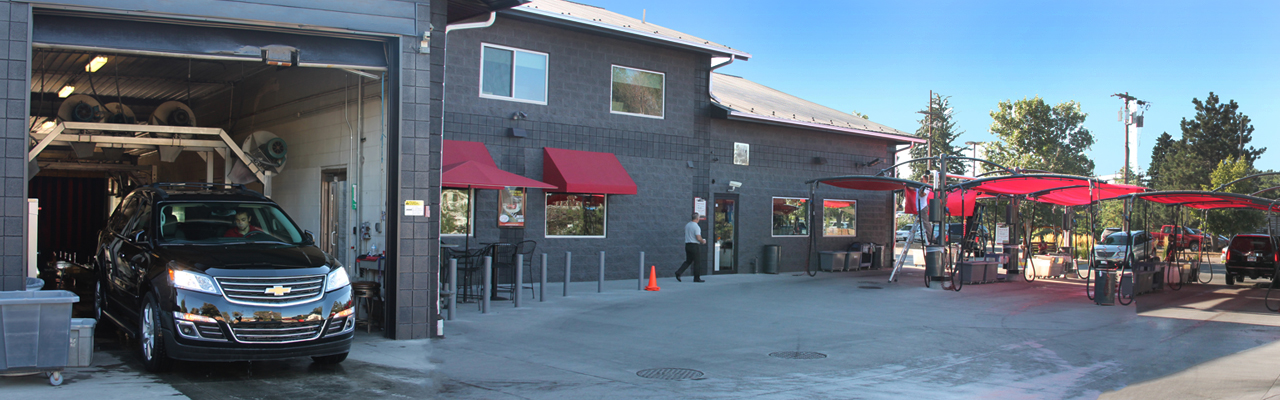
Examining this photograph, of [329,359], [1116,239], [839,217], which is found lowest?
[329,359]

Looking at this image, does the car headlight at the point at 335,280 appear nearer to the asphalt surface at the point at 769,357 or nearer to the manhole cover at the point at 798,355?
the asphalt surface at the point at 769,357

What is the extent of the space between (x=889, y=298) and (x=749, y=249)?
19.4 ft

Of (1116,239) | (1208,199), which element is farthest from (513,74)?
(1116,239)

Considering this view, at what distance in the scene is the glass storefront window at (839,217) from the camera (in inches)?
908

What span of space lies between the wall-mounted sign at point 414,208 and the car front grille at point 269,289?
2.25 m

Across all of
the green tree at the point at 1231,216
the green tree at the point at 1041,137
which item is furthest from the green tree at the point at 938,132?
the green tree at the point at 1231,216

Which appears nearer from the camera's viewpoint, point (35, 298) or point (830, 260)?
point (35, 298)

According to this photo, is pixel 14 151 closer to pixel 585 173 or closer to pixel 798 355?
pixel 798 355

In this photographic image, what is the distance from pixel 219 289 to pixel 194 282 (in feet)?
0.71

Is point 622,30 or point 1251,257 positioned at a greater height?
point 622,30

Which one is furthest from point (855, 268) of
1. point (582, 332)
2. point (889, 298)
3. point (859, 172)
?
point (582, 332)

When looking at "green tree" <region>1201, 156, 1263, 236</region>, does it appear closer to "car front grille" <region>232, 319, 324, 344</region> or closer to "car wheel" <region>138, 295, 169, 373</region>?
"car front grille" <region>232, 319, 324, 344</region>

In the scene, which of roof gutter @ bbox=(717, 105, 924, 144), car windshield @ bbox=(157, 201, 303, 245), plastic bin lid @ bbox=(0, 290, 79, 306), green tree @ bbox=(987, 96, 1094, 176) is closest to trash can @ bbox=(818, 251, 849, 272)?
roof gutter @ bbox=(717, 105, 924, 144)

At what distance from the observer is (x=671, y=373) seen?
26.0 ft
